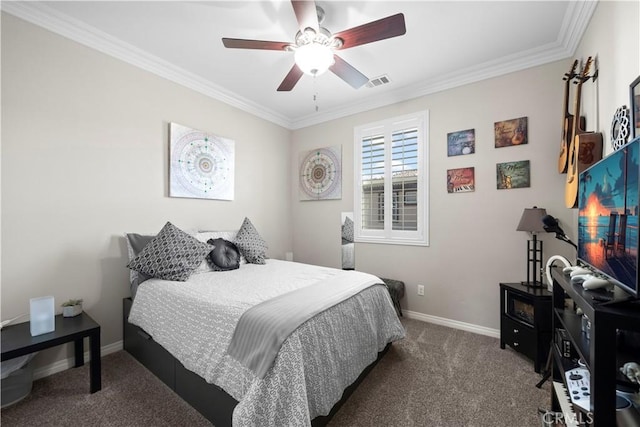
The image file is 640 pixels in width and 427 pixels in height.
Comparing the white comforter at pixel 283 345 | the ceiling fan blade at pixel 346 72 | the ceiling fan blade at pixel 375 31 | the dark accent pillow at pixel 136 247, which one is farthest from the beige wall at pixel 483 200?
the dark accent pillow at pixel 136 247

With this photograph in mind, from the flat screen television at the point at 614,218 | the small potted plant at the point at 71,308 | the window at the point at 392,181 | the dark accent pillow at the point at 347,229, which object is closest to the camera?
the flat screen television at the point at 614,218

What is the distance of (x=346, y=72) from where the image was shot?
214 cm

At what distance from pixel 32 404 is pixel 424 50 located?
408 cm

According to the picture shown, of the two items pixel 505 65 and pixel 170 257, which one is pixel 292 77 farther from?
pixel 505 65

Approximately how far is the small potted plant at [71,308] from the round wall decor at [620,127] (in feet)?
12.3

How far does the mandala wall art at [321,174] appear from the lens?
383 centimetres

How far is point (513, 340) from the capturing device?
2303mm

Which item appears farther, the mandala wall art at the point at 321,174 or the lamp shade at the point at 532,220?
the mandala wall art at the point at 321,174

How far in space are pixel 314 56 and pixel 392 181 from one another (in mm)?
1950

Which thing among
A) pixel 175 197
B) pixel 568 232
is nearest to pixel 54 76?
pixel 175 197

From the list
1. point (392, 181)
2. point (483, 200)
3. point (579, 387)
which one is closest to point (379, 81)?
point (392, 181)

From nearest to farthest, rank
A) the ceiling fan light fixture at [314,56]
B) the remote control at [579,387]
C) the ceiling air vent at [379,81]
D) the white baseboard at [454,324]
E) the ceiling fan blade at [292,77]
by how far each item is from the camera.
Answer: the remote control at [579,387], the ceiling fan light fixture at [314,56], the ceiling fan blade at [292,77], the white baseboard at [454,324], the ceiling air vent at [379,81]

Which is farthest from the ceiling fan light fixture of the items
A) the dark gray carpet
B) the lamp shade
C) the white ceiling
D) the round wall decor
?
the dark gray carpet

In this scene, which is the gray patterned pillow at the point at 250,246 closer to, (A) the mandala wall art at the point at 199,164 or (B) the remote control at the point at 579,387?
(A) the mandala wall art at the point at 199,164
